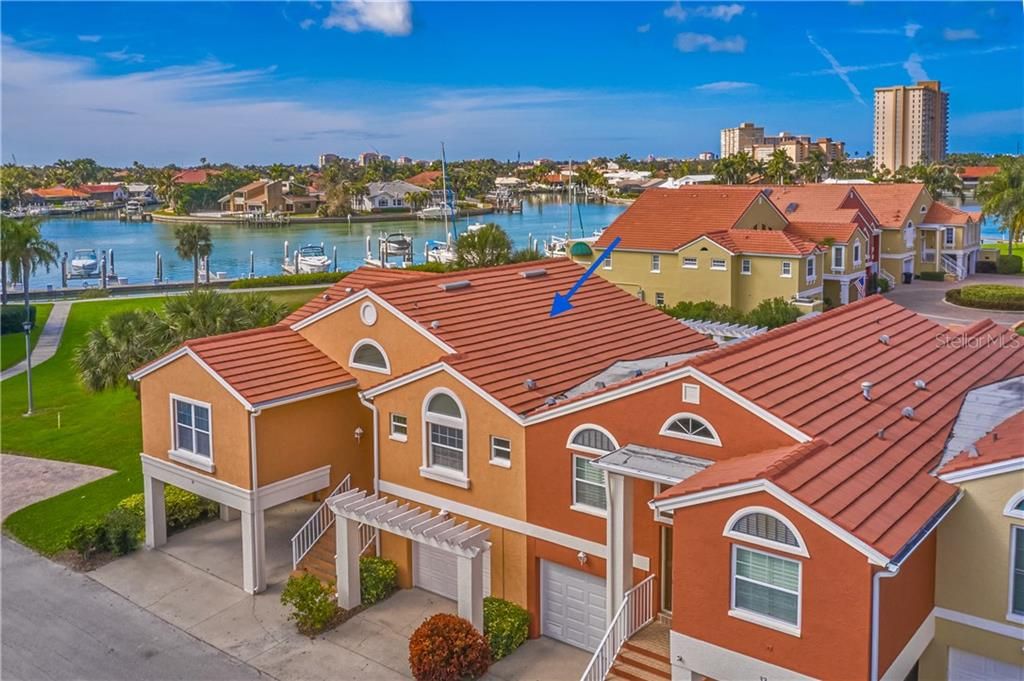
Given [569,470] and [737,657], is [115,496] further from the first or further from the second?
[737,657]

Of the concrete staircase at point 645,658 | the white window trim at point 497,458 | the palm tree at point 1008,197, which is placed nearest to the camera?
the concrete staircase at point 645,658

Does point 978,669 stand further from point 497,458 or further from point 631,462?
point 497,458

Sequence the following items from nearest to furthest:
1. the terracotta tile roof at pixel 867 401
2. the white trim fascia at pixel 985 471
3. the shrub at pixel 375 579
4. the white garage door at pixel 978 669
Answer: the terracotta tile roof at pixel 867 401
the white trim fascia at pixel 985 471
the white garage door at pixel 978 669
the shrub at pixel 375 579

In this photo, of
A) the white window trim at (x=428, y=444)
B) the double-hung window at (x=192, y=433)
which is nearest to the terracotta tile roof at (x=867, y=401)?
the white window trim at (x=428, y=444)

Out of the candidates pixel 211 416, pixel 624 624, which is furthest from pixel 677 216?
pixel 624 624

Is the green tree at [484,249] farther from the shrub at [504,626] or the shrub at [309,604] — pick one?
the shrub at [504,626]

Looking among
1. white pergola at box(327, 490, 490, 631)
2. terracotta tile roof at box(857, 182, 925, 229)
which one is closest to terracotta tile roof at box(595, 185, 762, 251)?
terracotta tile roof at box(857, 182, 925, 229)

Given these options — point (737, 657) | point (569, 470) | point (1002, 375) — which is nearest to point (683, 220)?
point (1002, 375)

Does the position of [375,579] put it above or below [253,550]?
below
